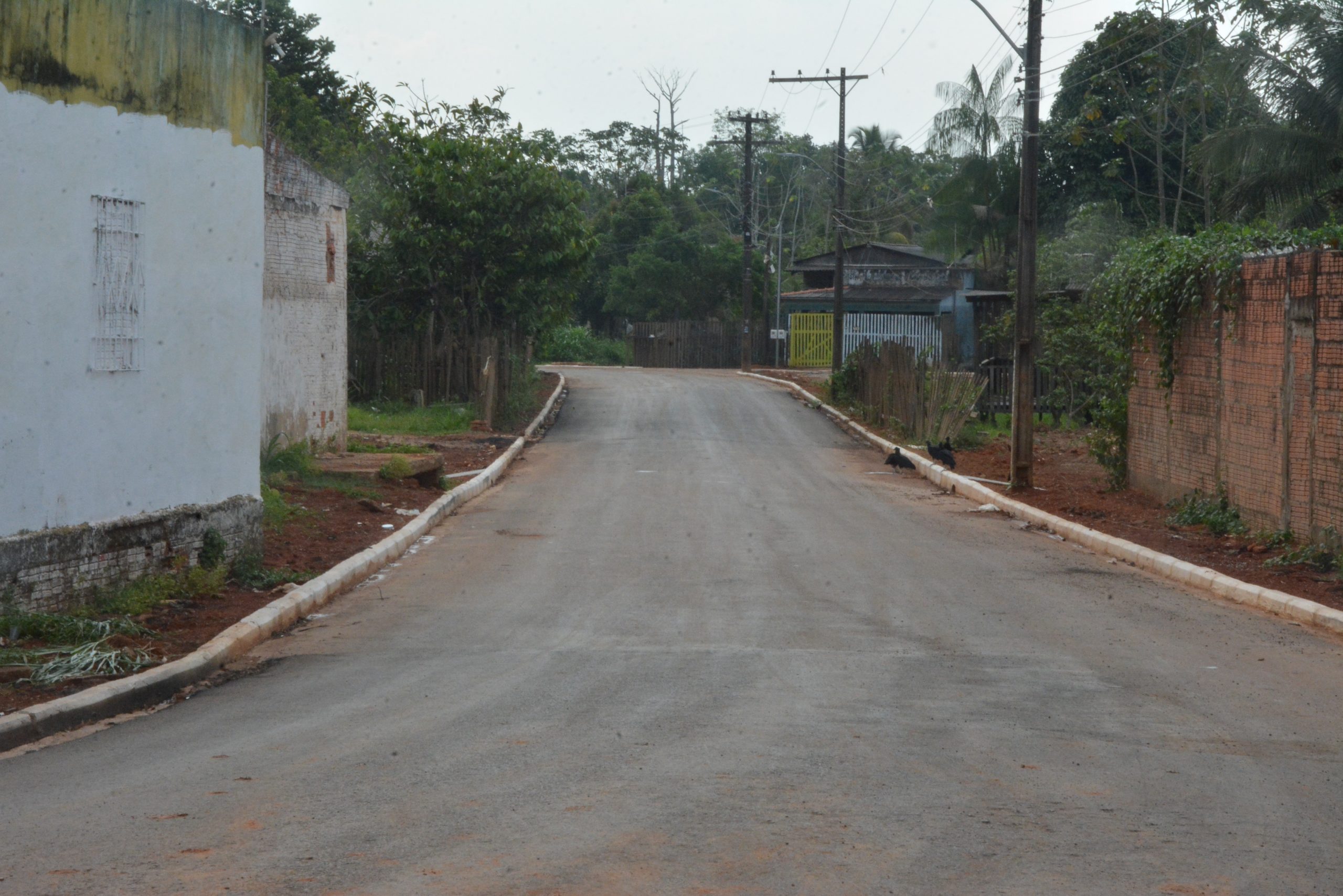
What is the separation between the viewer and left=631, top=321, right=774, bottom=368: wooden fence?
5634cm

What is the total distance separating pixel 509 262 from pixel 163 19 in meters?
20.3

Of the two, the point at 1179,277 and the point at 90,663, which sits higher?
the point at 1179,277

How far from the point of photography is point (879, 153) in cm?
7806

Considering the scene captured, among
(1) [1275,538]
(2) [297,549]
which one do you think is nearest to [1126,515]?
(1) [1275,538]

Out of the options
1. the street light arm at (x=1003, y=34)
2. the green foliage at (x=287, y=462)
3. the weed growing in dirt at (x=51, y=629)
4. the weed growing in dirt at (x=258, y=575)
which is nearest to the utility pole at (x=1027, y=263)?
the street light arm at (x=1003, y=34)

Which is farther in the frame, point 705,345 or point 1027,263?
point 705,345

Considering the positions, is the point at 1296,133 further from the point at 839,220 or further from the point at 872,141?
the point at 872,141

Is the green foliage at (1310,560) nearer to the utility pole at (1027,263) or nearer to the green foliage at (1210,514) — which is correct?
the green foliage at (1210,514)

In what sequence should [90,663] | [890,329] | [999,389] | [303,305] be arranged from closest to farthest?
[90,663], [303,305], [999,389], [890,329]

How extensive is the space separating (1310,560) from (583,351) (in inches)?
1948

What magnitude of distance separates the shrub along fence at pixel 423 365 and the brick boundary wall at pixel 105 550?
17.3m

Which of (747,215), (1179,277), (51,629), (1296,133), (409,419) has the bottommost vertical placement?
(51,629)

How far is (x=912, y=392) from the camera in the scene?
1013 inches

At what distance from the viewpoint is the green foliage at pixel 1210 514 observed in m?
13.6
